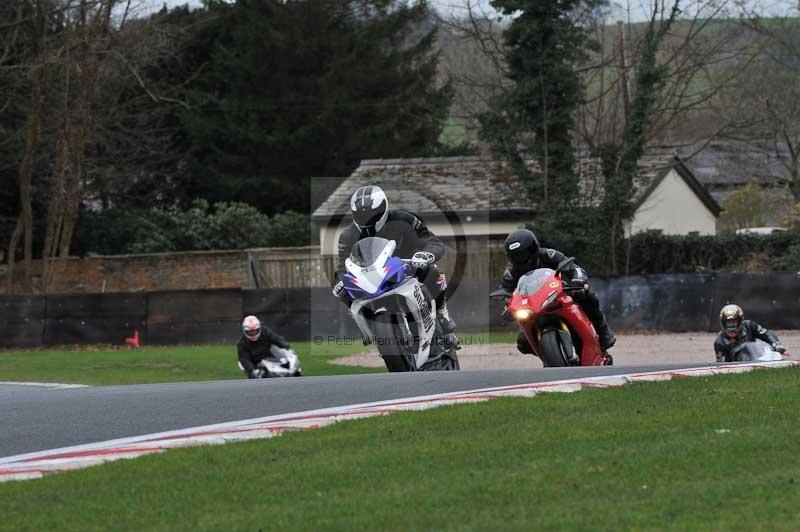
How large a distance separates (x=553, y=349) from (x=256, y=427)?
4.46m

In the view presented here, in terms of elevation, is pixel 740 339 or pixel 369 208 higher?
pixel 369 208

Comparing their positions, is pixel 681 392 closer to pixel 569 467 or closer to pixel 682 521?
pixel 569 467

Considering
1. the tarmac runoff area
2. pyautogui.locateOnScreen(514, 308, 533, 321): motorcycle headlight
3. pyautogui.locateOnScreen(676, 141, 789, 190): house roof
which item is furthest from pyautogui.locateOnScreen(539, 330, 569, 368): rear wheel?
pyautogui.locateOnScreen(676, 141, 789, 190): house roof

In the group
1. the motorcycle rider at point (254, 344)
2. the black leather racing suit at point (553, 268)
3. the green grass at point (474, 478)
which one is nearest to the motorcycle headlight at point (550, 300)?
the black leather racing suit at point (553, 268)

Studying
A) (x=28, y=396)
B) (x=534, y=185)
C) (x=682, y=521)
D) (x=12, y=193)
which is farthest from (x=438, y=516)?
(x=12, y=193)

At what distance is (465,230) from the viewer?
37.8 meters

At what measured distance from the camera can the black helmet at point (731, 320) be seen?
47.2ft

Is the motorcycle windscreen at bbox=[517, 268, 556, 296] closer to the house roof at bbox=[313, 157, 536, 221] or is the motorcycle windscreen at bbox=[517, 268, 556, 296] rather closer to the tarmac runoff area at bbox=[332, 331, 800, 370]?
the tarmac runoff area at bbox=[332, 331, 800, 370]

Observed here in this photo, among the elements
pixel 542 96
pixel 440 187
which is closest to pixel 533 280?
pixel 542 96

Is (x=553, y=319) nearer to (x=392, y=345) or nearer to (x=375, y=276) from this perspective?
(x=392, y=345)

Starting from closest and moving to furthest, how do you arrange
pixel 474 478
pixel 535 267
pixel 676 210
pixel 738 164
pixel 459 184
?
pixel 474 478, pixel 535 267, pixel 459 184, pixel 676 210, pixel 738 164

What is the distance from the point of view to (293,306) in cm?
2438

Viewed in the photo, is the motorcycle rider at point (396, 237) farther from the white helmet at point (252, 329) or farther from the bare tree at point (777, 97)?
the bare tree at point (777, 97)

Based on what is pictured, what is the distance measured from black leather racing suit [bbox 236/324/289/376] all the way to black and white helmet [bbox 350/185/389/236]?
6.12 metres
